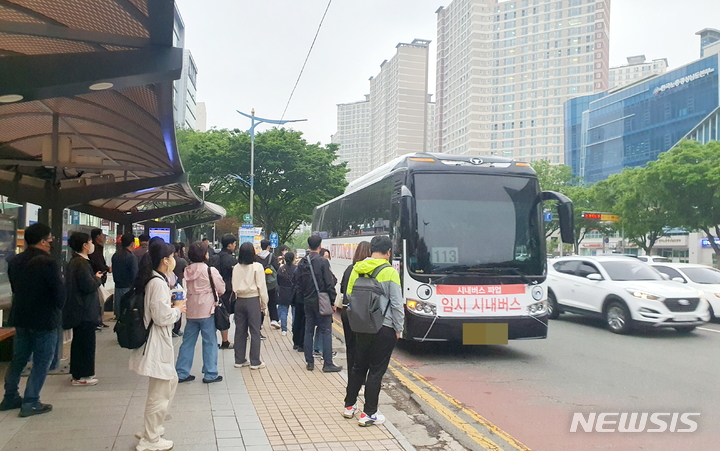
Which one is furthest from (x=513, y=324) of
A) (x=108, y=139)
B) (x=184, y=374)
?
(x=108, y=139)

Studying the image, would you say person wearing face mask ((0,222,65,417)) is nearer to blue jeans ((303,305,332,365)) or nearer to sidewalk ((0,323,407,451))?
sidewalk ((0,323,407,451))

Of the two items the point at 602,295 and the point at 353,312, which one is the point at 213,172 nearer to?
the point at 602,295

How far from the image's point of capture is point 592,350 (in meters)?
9.70

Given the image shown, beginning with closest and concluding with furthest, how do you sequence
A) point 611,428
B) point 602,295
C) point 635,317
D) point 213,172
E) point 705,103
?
point 611,428
point 635,317
point 602,295
point 213,172
point 705,103

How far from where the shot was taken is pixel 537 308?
839cm

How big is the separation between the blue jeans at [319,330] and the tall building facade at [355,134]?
15891 centimetres

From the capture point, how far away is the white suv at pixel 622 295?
10.8 m

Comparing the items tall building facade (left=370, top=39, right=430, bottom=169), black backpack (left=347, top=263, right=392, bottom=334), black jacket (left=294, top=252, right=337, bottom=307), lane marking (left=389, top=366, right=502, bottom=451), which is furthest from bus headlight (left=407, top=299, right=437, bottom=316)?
tall building facade (left=370, top=39, right=430, bottom=169)

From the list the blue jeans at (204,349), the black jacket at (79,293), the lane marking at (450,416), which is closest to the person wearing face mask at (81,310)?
the black jacket at (79,293)

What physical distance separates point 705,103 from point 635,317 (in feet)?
187

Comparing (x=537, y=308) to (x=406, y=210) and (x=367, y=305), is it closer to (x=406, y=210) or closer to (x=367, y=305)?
(x=406, y=210)

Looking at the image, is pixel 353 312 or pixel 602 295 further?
Result: pixel 602 295

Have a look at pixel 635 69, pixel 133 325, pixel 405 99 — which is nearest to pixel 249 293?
pixel 133 325

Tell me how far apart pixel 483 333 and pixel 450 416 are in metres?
2.46
